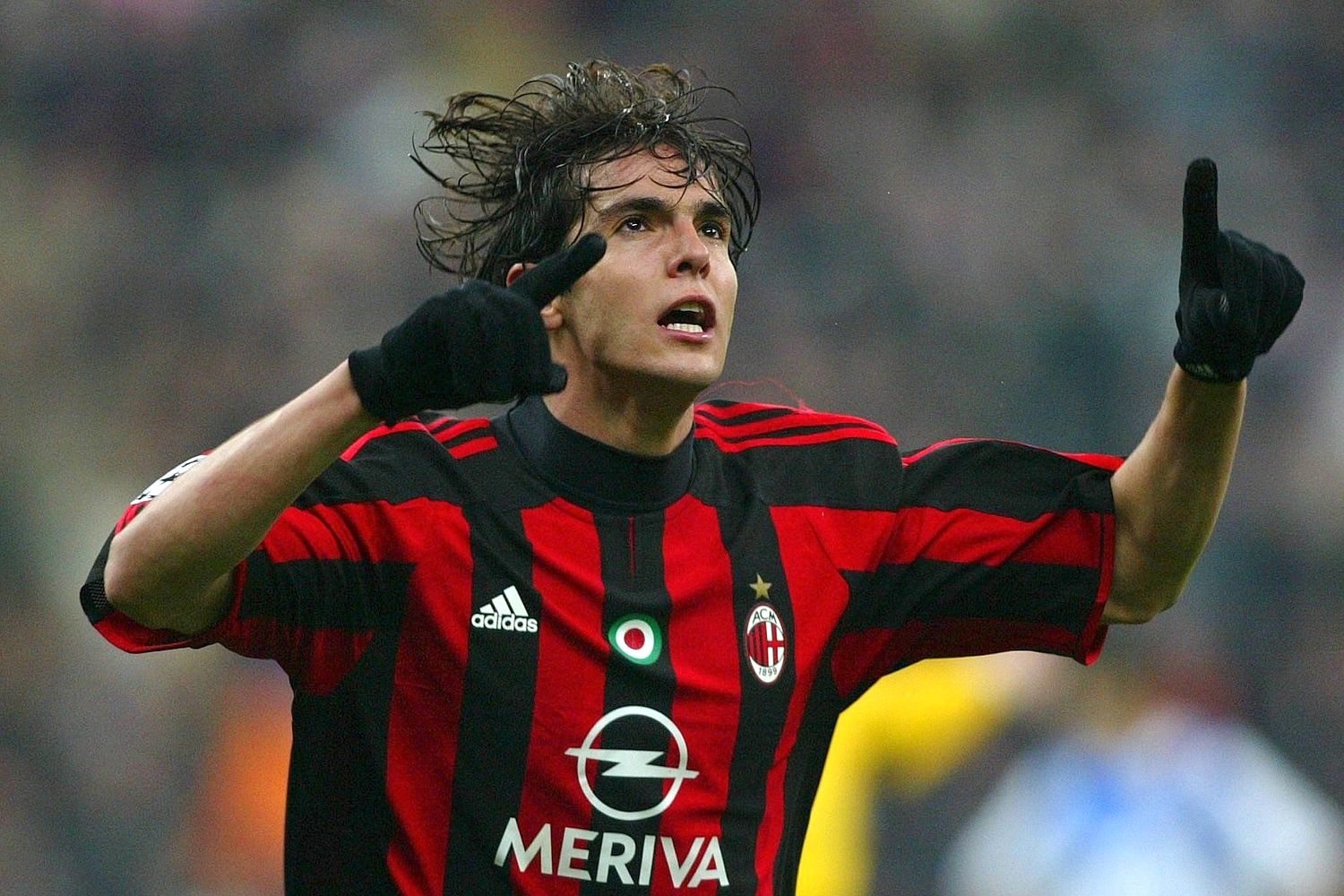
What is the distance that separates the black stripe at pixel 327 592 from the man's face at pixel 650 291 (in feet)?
1.52

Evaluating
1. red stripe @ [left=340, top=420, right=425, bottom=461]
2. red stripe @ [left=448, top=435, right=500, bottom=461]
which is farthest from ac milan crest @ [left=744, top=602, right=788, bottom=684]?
red stripe @ [left=340, top=420, right=425, bottom=461]

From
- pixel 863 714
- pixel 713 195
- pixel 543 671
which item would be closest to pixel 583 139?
pixel 713 195

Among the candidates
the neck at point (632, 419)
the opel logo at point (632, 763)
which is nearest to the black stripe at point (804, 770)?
the opel logo at point (632, 763)

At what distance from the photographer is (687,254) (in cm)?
271

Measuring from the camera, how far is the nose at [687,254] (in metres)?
2.71

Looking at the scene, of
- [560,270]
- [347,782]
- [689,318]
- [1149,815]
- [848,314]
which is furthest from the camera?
[848,314]

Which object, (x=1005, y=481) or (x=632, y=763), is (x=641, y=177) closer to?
(x=1005, y=481)

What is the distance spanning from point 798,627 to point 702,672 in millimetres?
179

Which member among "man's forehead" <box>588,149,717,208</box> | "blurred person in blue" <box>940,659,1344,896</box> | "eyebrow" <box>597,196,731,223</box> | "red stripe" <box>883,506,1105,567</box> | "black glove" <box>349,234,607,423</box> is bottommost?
"blurred person in blue" <box>940,659,1344,896</box>

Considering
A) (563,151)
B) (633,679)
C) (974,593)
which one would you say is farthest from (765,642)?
(563,151)

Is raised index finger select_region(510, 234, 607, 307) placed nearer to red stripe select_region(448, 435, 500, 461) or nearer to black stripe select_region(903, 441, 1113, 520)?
red stripe select_region(448, 435, 500, 461)

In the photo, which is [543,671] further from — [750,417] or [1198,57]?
[1198,57]

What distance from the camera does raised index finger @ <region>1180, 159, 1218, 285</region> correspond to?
241 centimetres

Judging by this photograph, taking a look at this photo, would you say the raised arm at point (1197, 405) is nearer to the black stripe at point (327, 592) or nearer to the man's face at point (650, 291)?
the man's face at point (650, 291)
